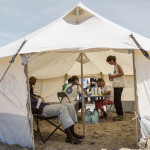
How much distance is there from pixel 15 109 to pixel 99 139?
4.93 ft

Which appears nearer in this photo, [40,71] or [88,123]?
[88,123]

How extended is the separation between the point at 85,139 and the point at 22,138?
1.09 m

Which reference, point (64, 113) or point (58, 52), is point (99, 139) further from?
point (58, 52)

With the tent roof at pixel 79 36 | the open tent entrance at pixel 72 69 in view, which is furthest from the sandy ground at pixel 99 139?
the open tent entrance at pixel 72 69

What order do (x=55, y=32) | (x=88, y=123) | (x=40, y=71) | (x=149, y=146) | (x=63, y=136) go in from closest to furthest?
(x=149, y=146) < (x=55, y=32) < (x=63, y=136) < (x=88, y=123) < (x=40, y=71)

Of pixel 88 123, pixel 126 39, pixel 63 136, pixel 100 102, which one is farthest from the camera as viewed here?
pixel 100 102

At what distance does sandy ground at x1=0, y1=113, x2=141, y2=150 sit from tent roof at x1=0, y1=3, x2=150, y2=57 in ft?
4.79

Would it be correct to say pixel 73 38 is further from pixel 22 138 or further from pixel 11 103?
pixel 22 138

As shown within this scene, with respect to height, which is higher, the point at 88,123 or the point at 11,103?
the point at 11,103

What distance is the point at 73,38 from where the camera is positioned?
3865 millimetres

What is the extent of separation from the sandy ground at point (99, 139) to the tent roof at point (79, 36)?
4.79ft

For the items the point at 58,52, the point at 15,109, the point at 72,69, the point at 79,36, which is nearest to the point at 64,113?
the point at 15,109

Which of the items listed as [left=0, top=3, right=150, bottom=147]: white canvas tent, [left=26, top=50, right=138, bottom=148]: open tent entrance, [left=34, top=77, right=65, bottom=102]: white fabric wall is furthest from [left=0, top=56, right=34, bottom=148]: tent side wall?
[left=34, top=77, right=65, bottom=102]: white fabric wall

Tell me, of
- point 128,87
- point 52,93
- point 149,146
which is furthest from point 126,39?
point 52,93
